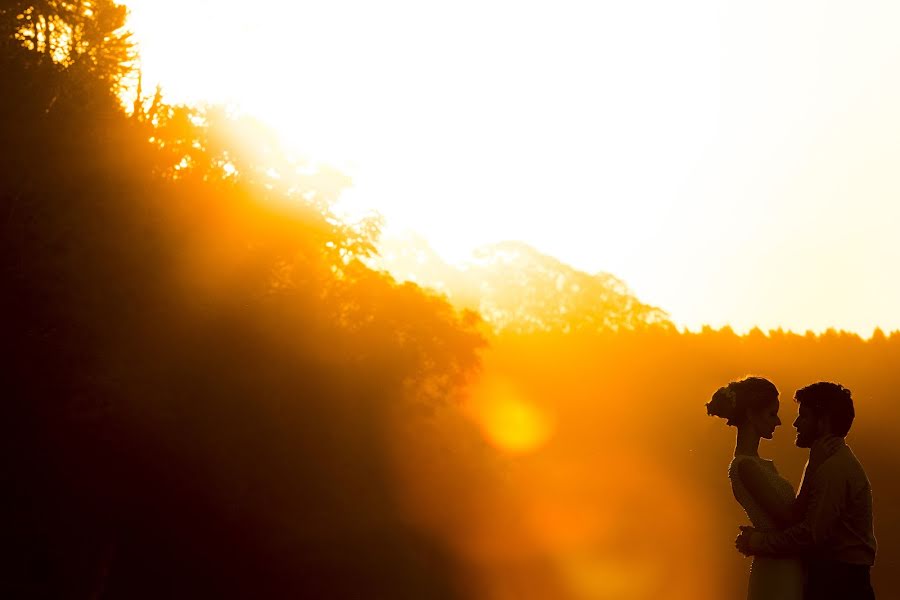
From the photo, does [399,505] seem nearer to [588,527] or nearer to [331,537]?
[331,537]

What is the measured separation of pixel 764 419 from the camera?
545 centimetres

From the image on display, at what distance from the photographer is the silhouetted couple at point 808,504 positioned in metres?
4.86

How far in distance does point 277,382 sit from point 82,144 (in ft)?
28.3

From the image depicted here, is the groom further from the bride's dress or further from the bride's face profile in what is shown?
the bride's face profile

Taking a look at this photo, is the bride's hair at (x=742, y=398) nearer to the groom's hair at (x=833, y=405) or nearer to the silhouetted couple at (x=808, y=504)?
the silhouetted couple at (x=808, y=504)

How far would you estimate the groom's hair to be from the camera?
16.6 feet

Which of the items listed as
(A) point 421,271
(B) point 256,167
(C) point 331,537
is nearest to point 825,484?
(C) point 331,537

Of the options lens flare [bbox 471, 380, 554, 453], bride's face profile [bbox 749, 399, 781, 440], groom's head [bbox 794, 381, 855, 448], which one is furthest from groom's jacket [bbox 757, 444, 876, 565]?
lens flare [bbox 471, 380, 554, 453]

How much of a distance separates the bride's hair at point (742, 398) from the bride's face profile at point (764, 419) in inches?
1.1

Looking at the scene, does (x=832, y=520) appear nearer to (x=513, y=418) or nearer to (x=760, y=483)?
(x=760, y=483)

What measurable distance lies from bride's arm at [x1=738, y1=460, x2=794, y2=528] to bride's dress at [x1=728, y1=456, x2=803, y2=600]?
0.9 inches

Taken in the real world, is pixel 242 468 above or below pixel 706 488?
below

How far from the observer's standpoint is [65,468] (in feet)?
75.8

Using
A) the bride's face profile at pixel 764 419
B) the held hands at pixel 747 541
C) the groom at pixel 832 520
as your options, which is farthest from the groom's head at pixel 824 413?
the held hands at pixel 747 541
